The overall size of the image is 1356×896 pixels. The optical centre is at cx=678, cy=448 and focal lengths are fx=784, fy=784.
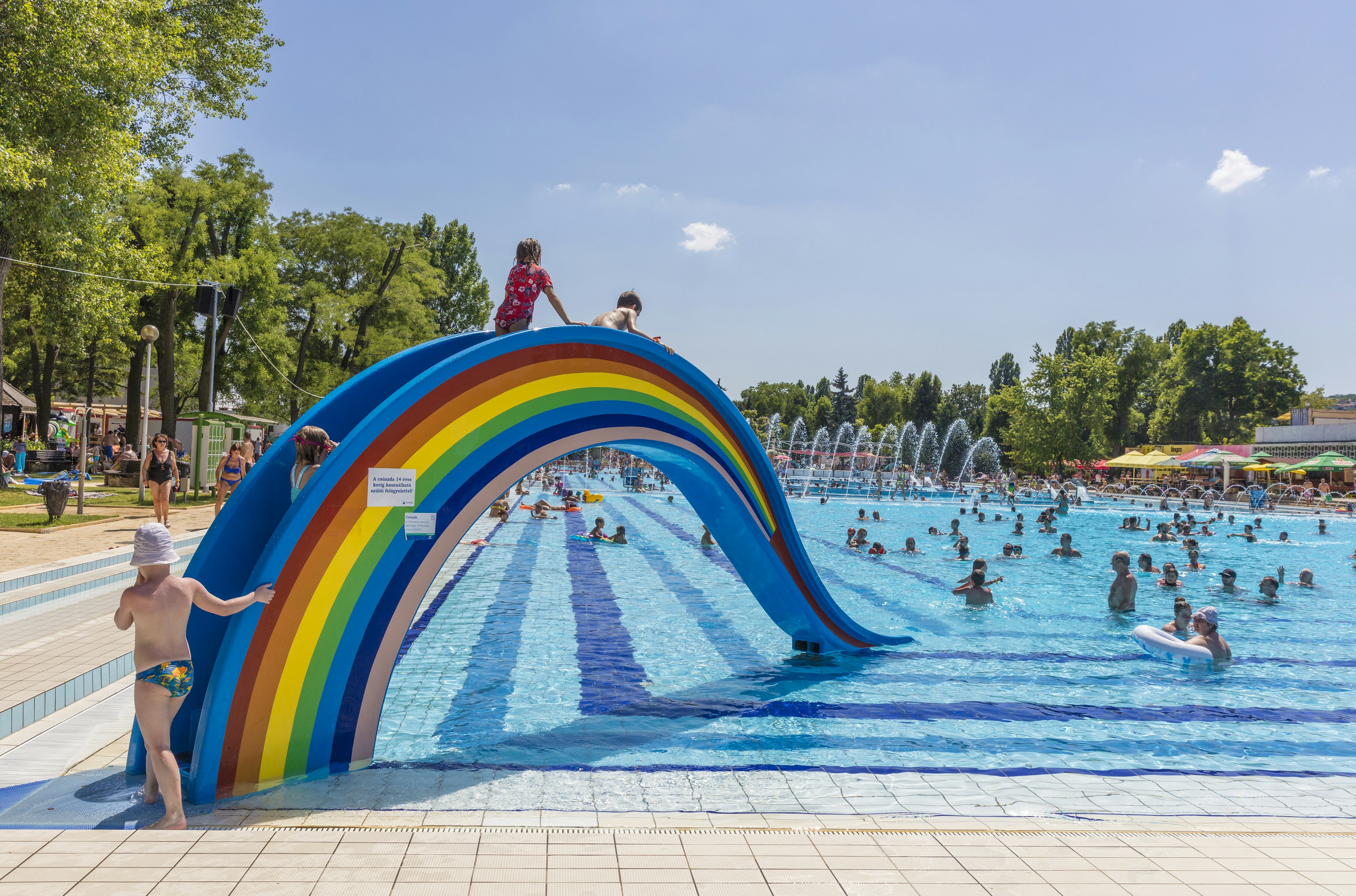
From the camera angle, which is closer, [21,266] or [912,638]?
[912,638]

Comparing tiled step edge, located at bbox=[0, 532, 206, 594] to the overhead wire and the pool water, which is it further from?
the pool water

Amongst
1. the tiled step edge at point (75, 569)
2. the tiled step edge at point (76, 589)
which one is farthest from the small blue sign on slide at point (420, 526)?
the tiled step edge at point (75, 569)

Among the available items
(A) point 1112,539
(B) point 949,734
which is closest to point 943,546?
(A) point 1112,539

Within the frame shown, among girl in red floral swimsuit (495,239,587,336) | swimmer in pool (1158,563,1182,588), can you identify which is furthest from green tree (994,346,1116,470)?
girl in red floral swimsuit (495,239,587,336)

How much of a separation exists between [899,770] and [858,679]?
2509mm

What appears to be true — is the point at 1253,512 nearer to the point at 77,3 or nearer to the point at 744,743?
the point at 744,743

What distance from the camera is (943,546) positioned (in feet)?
59.4

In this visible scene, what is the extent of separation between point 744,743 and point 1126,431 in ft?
222

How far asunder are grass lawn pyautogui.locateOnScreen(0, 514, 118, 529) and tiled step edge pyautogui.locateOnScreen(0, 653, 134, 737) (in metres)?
9.00

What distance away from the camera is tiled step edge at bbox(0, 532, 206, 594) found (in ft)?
27.2

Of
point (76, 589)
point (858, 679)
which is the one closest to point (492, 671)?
point (858, 679)

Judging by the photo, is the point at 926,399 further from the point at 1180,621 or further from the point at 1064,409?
the point at 1180,621

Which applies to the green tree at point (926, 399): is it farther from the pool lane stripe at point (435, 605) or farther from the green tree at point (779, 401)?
the pool lane stripe at point (435, 605)

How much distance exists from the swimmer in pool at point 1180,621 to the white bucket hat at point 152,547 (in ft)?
32.2
